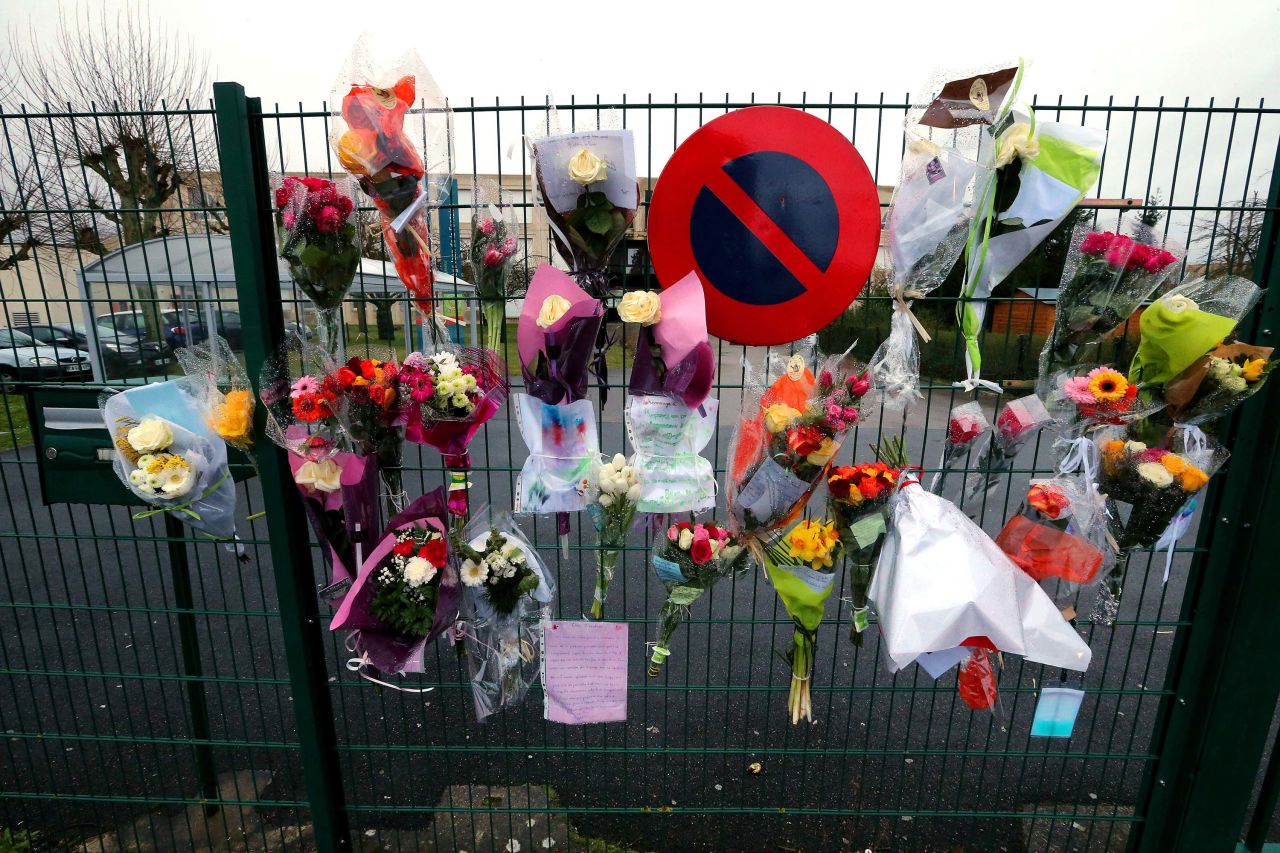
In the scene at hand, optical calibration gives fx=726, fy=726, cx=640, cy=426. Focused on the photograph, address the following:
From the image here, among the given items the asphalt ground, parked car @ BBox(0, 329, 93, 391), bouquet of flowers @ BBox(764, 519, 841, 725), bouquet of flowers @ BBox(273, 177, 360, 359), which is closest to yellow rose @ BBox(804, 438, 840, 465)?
bouquet of flowers @ BBox(764, 519, 841, 725)

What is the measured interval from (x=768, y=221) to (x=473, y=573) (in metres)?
1.19

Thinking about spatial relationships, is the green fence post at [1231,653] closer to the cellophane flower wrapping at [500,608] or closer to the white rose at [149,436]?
the cellophane flower wrapping at [500,608]

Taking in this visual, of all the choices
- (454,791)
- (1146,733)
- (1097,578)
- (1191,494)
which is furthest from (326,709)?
(1146,733)

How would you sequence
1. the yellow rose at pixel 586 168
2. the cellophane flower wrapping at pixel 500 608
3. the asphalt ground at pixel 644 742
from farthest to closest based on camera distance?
the asphalt ground at pixel 644 742
the cellophane flower wrapping at pixel 500 608
the yellow rose at pixel 586 168

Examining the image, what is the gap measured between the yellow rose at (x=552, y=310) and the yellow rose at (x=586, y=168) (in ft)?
0.94

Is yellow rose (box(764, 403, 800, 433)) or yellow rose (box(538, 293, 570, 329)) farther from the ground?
yellow rose (box(538, 293, 570, 329))

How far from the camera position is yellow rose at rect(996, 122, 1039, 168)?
1.77 meters

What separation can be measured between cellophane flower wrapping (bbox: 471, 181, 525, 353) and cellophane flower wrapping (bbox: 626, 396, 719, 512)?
0.43 metres

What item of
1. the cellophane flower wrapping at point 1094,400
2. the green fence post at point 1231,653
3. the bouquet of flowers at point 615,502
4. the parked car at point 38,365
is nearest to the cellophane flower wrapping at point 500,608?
the bouquet of flowers at point 615,502

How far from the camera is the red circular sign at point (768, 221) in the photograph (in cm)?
178

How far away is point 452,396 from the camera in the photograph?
5.92 feet

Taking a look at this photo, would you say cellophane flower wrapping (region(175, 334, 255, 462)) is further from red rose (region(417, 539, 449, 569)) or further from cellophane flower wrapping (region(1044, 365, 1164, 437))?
cellophane flower wrapping (region(1044, 365, 1164, 437))

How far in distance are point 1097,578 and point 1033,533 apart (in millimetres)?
246

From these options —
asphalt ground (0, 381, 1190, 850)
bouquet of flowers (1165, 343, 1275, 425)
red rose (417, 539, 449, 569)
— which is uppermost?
bouquet of flowers (1165, 343, 1275, 425)
